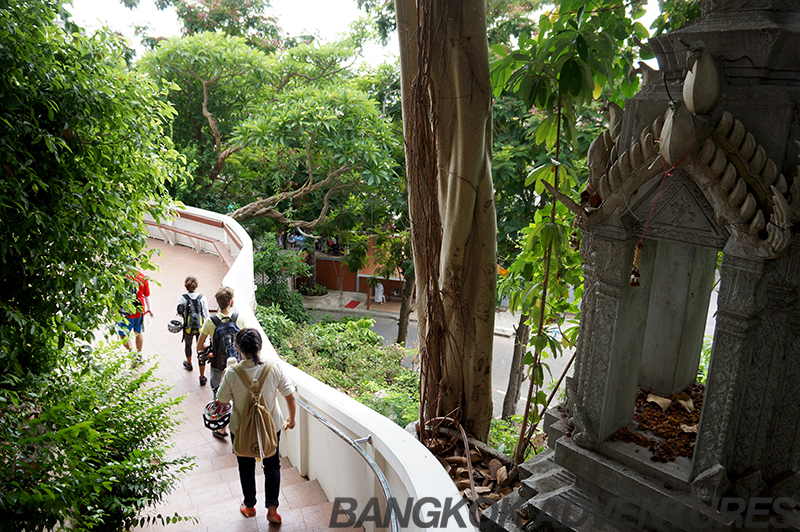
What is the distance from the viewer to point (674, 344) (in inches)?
135

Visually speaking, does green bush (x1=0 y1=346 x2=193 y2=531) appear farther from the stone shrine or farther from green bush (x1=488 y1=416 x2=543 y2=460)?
green bush (x1=488 y1=416 x2=543 y2=460)

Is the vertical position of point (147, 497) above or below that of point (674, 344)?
below

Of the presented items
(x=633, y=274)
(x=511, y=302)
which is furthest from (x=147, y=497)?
(x=633, y=274)

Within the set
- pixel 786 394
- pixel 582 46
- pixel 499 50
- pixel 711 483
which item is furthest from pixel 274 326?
pixel 786 394

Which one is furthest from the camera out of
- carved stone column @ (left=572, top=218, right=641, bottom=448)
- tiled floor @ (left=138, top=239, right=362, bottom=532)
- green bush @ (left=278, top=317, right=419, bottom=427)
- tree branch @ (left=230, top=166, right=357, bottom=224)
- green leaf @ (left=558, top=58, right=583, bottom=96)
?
tree branch @ (left=230, top=166, right=357, bottom=224)

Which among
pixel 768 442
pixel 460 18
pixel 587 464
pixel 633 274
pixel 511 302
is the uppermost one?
pixel 460 18

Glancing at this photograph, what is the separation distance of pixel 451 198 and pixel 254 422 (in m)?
1.97

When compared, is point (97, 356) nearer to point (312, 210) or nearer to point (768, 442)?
point (768, 442)

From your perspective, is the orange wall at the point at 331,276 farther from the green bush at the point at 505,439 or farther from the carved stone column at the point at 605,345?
the carved stone column at the point at 605,345

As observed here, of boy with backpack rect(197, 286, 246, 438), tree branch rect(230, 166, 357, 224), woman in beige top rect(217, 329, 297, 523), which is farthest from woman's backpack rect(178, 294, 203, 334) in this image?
tree branch rect(230, 166, 357, 224)

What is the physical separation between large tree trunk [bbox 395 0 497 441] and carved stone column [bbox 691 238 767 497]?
1.63m

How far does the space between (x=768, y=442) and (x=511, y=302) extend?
71.9 inches

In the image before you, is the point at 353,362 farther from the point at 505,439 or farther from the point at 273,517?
the point at 273,517

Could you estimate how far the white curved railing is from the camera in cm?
246
